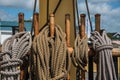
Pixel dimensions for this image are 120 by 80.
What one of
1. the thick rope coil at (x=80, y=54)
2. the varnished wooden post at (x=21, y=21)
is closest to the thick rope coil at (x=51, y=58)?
the thick rope coil at (x=80, y=54)

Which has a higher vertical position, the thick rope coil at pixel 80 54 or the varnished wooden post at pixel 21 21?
the varnished wooden post at pixel 21 21

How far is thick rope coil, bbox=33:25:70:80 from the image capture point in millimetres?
3195

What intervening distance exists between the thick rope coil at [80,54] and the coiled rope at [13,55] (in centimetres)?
40

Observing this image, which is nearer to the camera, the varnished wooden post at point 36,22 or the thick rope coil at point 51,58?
the thick rope coil at point 51,58

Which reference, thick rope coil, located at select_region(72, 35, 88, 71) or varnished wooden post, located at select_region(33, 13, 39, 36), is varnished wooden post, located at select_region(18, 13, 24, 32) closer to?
varnished wooden post, located at select_region(33, 13, 39, 36)

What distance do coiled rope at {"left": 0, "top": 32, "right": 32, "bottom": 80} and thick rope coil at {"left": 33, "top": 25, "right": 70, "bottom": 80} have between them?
0.12 meters

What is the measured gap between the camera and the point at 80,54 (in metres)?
3.30

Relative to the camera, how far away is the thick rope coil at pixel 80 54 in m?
3.28

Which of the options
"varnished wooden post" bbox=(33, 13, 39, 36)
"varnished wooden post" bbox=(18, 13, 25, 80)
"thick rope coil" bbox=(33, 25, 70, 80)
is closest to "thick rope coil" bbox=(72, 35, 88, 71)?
"thick rope coil" bbox=(33, 25, 70, 80)

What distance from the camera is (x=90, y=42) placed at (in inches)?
137

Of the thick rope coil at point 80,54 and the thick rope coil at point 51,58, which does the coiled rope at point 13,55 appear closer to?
the thick rope coil at point 51,58

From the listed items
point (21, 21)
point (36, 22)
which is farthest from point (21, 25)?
point (36, 22)

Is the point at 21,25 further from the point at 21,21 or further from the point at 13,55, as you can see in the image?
the point at 13,55

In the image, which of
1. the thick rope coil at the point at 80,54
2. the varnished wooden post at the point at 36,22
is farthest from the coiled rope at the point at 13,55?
the thick rope coil at the point at 80,54
